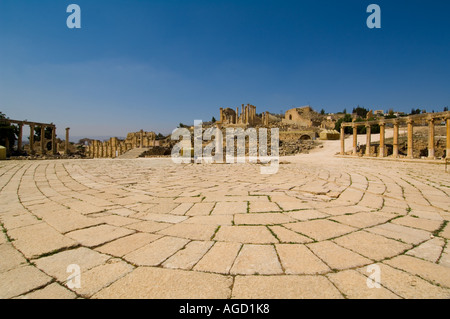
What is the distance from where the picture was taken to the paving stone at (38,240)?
1.77 m

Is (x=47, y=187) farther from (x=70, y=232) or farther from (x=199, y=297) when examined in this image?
(x=199, y=297)

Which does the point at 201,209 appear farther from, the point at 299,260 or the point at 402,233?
the point at 402,233

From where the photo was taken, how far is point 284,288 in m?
1.26

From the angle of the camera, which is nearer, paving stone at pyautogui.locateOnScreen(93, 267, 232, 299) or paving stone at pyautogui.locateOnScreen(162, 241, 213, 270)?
paving stone at pyautogui.locateOnScreen(93, 267, 232, 299)

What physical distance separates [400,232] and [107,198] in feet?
13.6

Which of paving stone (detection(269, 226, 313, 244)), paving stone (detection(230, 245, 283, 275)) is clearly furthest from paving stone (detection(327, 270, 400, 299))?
paving stone (detection(269, 226, 313, 244))

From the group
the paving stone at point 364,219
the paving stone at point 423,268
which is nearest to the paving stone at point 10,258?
the paving stone at point 423,268

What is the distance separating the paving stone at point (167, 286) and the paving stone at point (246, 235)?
0.59 m

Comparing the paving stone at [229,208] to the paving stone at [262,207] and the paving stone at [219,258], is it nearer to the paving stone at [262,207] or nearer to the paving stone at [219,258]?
the paving stone at [262,207]

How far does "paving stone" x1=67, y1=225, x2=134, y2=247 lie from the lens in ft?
6.42

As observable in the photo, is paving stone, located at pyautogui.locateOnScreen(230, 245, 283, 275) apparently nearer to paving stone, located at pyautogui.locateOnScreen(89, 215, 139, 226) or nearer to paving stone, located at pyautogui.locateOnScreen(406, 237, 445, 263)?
paving stone, located at pyautogui.locateOnScreen(406, 237, 445, 263)

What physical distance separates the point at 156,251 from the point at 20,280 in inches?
34.3

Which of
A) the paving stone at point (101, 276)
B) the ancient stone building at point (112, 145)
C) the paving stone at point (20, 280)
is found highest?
the ancient stone building at point (112, 145)

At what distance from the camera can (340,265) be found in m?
1.52
